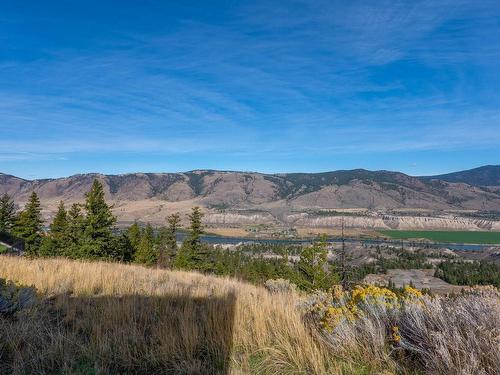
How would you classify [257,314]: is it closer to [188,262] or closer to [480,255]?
[188,262]

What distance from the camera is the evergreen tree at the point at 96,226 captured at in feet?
127

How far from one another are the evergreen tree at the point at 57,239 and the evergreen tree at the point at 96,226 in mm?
5427

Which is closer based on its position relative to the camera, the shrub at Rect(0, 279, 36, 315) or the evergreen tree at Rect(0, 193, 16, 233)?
the shrub at Rect(0, 279, 36, 315)

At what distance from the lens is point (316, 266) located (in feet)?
134

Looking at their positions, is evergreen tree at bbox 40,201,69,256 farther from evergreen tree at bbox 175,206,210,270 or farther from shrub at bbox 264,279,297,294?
shrub at bbox 264,279,297,294

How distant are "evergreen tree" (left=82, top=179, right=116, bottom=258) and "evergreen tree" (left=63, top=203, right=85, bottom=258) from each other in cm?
69

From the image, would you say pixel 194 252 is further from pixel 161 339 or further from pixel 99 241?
pixel 161 339

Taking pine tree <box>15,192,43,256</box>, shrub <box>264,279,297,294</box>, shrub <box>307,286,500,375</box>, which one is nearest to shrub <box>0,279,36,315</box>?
shrub <box>307,286,500,375</box>

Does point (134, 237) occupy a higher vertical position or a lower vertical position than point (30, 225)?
lower

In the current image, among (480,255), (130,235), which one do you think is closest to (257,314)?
(130,235)

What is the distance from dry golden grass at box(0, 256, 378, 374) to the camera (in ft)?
15.2

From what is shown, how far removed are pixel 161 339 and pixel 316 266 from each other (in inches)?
1467

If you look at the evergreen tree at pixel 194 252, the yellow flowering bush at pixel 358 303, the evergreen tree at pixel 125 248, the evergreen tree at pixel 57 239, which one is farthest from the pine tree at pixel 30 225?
the yellow flowering bush at pixel 358 303

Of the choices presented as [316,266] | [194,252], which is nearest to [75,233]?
[194,252]
